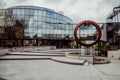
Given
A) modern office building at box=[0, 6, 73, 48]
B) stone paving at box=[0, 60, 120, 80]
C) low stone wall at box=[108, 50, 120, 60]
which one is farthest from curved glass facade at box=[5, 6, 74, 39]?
stone paving at box=[0, 60, 120, 80]

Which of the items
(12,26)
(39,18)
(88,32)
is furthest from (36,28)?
(88,32)

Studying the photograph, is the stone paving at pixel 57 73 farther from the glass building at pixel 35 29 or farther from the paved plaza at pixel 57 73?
the glass building at pixel 35 29

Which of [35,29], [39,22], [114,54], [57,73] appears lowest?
[57,73]

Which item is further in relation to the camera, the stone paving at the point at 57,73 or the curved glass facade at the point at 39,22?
the curved glass facade at the point at 39,22

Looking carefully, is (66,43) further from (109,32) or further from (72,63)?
(72,63)

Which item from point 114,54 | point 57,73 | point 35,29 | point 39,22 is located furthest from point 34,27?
point 57,73

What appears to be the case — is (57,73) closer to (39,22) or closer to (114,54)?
(114,54)

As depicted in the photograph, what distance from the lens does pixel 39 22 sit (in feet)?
185

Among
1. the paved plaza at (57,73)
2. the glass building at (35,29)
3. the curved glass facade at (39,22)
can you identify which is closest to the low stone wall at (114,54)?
the paved plaza at (57,73)

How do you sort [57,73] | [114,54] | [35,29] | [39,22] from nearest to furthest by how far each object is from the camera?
[57,73], [114,54], [35,29], [39,22]

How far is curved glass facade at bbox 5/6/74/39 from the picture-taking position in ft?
176

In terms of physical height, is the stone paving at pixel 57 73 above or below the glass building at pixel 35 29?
below

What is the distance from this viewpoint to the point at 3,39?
160 ft

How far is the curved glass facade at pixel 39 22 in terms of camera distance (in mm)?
53763
